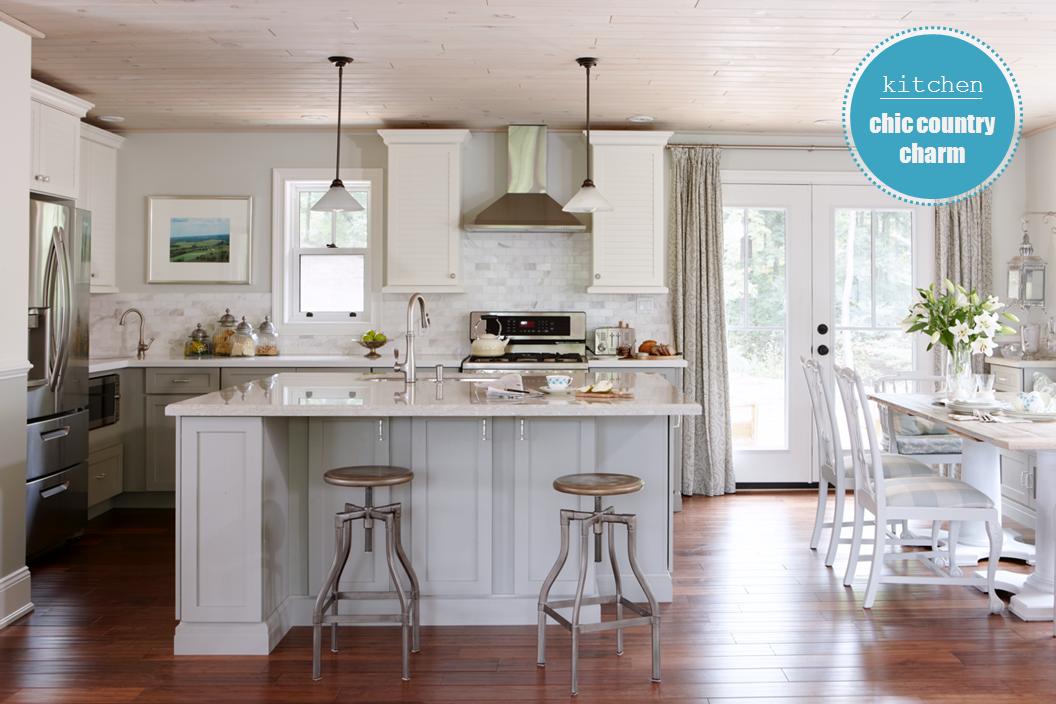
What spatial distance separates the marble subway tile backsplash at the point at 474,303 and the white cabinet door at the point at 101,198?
0.30 metres

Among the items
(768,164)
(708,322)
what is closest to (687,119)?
(768,164)

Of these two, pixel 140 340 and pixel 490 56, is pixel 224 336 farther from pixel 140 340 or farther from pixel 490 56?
pixel 490 56

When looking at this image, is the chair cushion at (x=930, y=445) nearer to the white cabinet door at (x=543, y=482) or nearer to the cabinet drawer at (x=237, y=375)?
the white cabinet door at (x=543, y=482)

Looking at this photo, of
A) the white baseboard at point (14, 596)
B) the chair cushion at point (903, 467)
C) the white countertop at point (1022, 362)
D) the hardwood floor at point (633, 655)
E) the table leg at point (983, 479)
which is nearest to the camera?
the hardwood floor at point (633, 655)

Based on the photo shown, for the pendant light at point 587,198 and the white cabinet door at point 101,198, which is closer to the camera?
the pendant light at point 587,198

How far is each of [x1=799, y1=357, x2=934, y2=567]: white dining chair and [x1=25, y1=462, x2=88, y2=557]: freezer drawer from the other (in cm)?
368

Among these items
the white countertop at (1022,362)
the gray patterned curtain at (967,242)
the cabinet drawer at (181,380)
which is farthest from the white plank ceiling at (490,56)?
the cabinet drawer at (181,380)

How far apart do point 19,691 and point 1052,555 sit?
3860mm

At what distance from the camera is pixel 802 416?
6.35 m

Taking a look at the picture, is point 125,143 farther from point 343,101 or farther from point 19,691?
point 19,691

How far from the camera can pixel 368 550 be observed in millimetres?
3252

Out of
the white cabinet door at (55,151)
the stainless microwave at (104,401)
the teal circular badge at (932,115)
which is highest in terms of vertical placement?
the teal circular badge at (932,115)

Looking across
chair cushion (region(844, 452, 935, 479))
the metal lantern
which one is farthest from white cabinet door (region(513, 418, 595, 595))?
the metal lantern

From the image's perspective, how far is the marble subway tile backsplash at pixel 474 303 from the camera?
626cm
